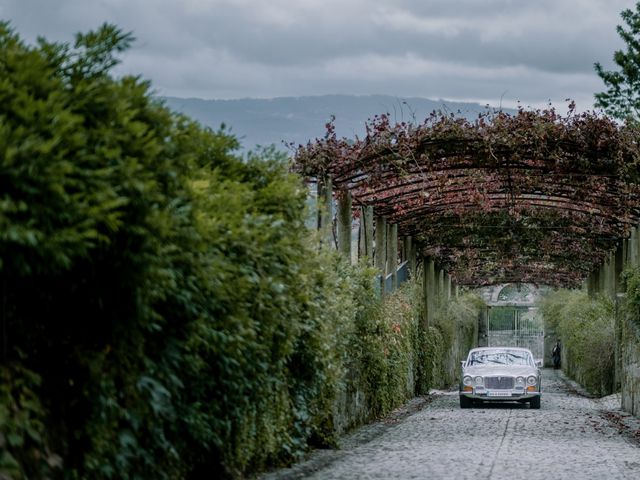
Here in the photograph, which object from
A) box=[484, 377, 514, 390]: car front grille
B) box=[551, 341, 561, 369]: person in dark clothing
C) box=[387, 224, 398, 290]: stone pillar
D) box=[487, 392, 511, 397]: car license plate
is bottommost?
box=[551, 341, 561, 369]: person in dark clothing

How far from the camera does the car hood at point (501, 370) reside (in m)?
28.3

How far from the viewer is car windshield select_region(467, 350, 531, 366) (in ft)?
96.3

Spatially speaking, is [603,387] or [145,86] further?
[603,387]

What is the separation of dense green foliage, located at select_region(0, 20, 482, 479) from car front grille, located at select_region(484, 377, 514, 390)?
17983mm

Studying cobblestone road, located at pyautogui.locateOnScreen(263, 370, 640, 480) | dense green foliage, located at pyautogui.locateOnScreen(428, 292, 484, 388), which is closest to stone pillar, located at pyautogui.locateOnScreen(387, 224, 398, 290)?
cobblestone road, located at pyautogui.locateOnScreen(263, 370, 640, 480)

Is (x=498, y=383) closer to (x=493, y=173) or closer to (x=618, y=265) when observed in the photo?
(x=493, y=173)

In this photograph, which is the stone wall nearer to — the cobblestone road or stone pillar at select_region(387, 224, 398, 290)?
the cobblestone road

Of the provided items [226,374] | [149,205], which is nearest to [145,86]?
[149,205]

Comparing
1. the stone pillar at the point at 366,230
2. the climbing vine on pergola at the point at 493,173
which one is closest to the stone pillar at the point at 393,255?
the climbing vine on pergola at the point at 493,173

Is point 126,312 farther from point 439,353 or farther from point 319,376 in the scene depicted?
point 439,353

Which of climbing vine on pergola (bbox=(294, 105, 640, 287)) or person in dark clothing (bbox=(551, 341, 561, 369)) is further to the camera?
person in dark clothing (bbox=(551, 341, 561, 369))

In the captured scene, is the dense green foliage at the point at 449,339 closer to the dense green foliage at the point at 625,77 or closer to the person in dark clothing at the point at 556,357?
the dense green foliage at the point at 625,77

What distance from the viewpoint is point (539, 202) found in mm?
29016

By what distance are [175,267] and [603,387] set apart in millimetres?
28390
